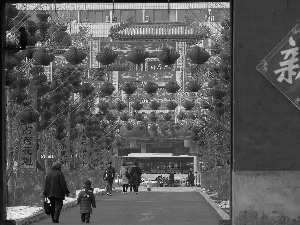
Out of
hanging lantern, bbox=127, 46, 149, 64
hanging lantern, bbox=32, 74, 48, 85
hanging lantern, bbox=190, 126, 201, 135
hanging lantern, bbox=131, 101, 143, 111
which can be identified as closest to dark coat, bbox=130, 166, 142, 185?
hanging lantern, bbox=190, 126, 201, 135

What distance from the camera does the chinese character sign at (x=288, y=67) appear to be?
60.4 ft

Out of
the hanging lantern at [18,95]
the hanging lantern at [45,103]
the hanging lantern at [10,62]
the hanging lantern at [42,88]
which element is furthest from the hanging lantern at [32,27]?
the hanging lantern at [45,103]

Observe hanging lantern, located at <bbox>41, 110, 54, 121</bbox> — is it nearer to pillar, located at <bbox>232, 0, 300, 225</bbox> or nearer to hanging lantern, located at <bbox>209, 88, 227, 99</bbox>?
hanging lantern, located at <bbox>209, 88, 227, 99</bbox>

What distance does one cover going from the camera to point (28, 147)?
36.9 meters

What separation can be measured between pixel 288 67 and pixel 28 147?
64.2ft

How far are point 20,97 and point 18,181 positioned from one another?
246cm

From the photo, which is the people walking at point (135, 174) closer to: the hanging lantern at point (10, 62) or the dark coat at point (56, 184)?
the hanging lantern at point (10, 62)

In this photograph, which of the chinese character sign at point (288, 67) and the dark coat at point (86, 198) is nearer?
the chinese character sign at point (288, 67)

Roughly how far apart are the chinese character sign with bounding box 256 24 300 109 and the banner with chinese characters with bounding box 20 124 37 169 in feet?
63.3

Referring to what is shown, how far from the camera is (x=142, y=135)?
3979 inches

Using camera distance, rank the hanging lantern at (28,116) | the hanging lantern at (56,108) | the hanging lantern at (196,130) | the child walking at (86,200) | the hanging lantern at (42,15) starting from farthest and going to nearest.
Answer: the hanging lantern at (196,130), the hanging lantern at (56,108), the hanging lantern at (28,116), the hanging lantern at (42,15), the child walking at (86,200)

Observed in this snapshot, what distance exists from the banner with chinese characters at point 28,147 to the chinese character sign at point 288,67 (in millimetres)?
19297

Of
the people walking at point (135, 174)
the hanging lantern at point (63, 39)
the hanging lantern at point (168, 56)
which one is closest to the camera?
the hanging lantern at point (168, 56)

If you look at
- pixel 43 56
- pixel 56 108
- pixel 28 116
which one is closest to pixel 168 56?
pixel 43 56
